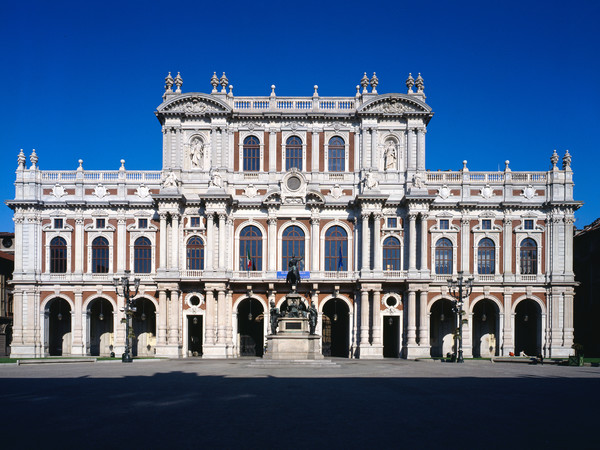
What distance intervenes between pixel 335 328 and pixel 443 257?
1276cm

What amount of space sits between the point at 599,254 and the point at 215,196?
40.8 meters

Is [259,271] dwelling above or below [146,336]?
above

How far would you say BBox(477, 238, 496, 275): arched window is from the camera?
5944 cm

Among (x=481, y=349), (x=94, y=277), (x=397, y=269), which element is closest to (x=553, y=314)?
(x=481, y=349)

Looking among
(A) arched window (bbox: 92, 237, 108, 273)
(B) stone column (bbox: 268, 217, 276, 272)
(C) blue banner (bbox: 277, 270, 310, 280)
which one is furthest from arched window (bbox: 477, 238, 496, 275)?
(A) arched window (bbox: 92, 237, 108, 273)

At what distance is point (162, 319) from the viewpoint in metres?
56.5

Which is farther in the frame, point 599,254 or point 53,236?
point 599,254

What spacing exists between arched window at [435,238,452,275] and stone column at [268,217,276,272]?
15523mm

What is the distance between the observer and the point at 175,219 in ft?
189

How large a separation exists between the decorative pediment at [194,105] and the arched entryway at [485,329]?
31573mm

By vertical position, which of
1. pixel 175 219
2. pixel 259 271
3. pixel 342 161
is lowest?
pixel 259 271
